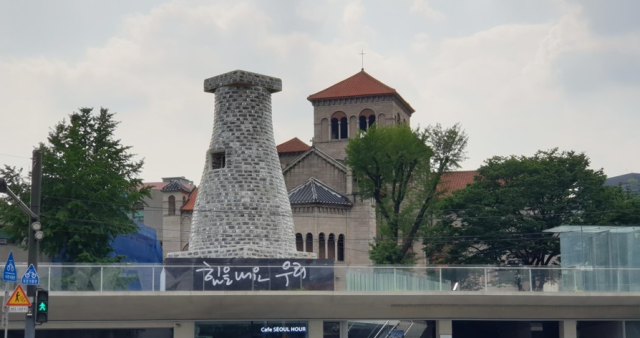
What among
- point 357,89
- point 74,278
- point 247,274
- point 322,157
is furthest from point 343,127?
point 74,278

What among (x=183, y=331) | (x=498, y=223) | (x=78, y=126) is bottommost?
(x=183, y=331)

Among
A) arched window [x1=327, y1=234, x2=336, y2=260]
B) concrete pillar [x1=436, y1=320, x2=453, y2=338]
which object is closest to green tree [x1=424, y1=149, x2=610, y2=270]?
arched window [x1=327, y1=234, x2=336, y2=260]

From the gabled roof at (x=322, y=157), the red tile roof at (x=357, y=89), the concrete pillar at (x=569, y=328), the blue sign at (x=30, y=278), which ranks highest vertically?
the red tile roof at (x=357, y=89)

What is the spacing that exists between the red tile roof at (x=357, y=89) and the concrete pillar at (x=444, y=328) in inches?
2207

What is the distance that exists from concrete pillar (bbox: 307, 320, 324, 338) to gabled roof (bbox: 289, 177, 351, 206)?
1414 inches

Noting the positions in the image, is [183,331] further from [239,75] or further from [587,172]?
[587,172]

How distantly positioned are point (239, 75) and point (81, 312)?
40.9 ft

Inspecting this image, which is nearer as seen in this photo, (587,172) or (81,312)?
(81,312)

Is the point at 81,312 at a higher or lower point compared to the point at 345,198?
lower

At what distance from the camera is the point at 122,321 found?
134 feet

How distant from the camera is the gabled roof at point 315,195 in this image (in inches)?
3078

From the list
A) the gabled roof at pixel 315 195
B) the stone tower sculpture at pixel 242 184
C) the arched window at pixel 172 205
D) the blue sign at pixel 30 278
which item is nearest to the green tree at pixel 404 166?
the gabled roof at pixel 315 195

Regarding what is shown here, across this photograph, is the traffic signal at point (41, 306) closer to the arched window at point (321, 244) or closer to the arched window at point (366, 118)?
the arched window at point (321, 244)

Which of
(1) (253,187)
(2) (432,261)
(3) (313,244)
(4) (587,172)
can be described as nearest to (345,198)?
(3) (313,244)
